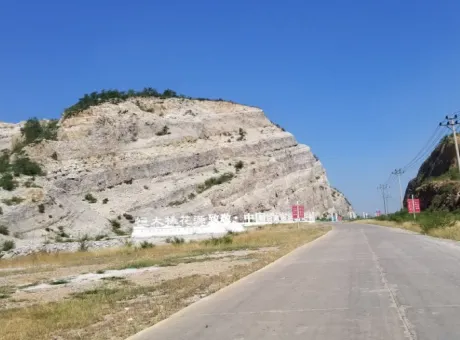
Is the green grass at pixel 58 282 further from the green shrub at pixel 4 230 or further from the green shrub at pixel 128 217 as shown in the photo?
the green shrub at pixel 128 217

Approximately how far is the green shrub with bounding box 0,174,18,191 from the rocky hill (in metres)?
59.1

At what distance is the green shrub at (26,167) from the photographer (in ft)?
222

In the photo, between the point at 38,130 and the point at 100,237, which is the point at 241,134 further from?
the point at 100,237

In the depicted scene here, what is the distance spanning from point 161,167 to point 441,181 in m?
46.4

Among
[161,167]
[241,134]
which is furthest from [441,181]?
[161,167]

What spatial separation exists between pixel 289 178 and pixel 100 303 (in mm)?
90718

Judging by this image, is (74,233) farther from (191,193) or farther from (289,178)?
(289,178)

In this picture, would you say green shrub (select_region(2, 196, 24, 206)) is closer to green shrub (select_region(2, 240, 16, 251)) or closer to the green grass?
green shrub (select_region(2, 240, 16, 251))

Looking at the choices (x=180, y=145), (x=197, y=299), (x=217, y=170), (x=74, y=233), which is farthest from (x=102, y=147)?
(x=197, y=299)

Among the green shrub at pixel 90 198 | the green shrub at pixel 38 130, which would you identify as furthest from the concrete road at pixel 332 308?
the green shrub at pixel 38 130

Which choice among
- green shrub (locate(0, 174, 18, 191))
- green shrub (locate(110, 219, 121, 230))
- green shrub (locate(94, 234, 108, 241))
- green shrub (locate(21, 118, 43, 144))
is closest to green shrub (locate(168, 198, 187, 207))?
green shrub (locate(110, 219, 121, 230))

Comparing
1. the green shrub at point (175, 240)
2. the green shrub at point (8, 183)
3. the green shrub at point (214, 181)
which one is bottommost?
the green shrub at point (175, 240)

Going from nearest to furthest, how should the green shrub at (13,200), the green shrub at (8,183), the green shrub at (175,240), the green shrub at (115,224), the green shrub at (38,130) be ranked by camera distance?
1. the green shrub at (175,240)
2. the green shrub at (13,200)
3. the green shrub at (8,183)
4. the green shrub at (115,224)
5. the green shrub at (38,130)

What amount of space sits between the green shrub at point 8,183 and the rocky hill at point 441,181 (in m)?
59.1
